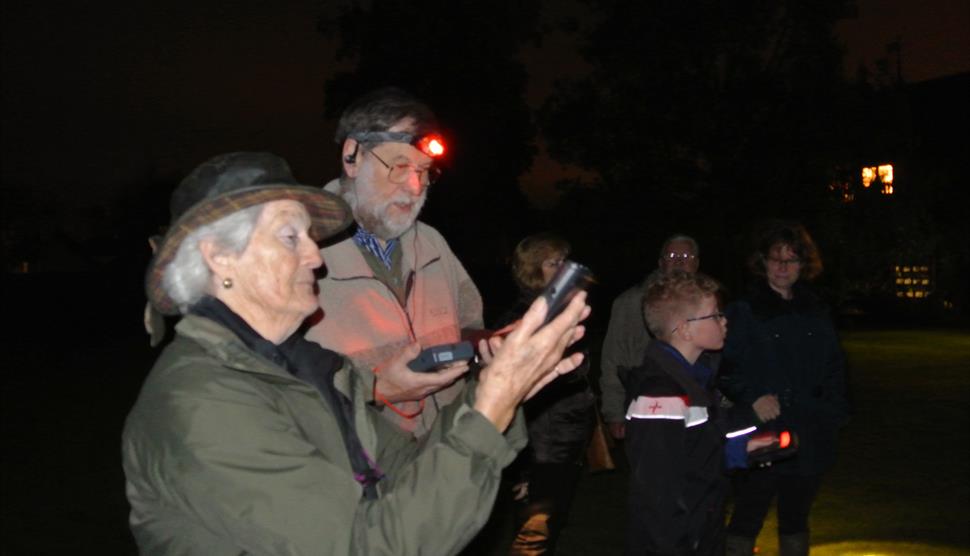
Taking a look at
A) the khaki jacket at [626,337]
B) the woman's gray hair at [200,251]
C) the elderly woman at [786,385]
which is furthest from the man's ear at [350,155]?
the khaki jacket at [626,337]

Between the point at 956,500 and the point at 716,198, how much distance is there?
18231 millimetres

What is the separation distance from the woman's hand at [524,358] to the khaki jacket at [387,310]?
1.25 m

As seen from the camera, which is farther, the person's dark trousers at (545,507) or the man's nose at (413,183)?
the person's dark trousers at (545,507)

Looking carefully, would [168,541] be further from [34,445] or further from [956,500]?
[34,445]

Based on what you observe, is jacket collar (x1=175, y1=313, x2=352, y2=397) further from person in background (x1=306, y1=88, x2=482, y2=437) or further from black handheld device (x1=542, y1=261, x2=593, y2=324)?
person in background (x1=306, y1=88, x2=482, y2=437)

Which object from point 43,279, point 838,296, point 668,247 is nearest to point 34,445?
point 668,247

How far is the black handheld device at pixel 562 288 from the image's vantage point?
195 cm

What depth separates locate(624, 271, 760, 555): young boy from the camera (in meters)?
4.12

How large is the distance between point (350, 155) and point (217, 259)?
131cm

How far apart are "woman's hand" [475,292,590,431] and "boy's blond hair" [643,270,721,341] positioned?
258 centimetres

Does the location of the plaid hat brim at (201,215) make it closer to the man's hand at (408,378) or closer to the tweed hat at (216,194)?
the tweed hat at (216,194)

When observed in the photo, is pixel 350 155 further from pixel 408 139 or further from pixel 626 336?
pixel 626 336

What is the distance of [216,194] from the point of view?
220 cm

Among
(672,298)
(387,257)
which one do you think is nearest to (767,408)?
(672,298)
